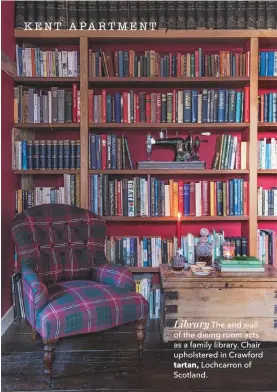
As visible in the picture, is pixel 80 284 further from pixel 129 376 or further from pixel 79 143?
pixel 79 143

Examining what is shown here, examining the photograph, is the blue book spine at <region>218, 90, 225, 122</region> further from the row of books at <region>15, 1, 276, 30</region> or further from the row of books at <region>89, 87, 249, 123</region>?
the row of books at <region>15, 1, 276, 30</region>

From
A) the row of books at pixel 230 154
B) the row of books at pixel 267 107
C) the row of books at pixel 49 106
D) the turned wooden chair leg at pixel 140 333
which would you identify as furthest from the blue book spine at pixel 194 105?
the turned wooden chair leg at pixel 140 333

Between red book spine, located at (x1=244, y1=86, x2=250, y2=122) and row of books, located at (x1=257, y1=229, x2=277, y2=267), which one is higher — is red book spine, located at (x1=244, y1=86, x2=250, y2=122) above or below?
above

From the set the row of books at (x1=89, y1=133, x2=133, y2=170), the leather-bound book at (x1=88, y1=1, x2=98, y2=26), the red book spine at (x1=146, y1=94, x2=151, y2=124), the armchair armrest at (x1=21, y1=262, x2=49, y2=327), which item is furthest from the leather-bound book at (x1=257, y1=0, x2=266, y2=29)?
the armchair armrest at (x1=21, y1=262, x2=49, y2=327)

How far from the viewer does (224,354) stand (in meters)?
2.54

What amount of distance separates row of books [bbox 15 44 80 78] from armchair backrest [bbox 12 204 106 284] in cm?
100

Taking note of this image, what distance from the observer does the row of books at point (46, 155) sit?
312cm

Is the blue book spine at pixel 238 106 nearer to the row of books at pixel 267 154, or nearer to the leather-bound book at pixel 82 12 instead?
the row of books at pixel 267 154

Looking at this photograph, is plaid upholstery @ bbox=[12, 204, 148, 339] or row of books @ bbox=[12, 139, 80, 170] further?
row of books @ bbox=[12, 139, 80, 170]

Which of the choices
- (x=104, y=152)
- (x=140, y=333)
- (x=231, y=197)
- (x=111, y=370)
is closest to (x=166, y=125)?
(x=104, y=152)

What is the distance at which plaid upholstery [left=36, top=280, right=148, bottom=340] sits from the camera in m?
2.13

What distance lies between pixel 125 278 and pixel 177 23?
5.94ft

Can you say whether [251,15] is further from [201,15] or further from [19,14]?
[19,14]

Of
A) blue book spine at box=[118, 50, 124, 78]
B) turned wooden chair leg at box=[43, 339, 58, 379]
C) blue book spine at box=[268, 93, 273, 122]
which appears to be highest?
blue book spine at box=[118, 50, 124, 78]
